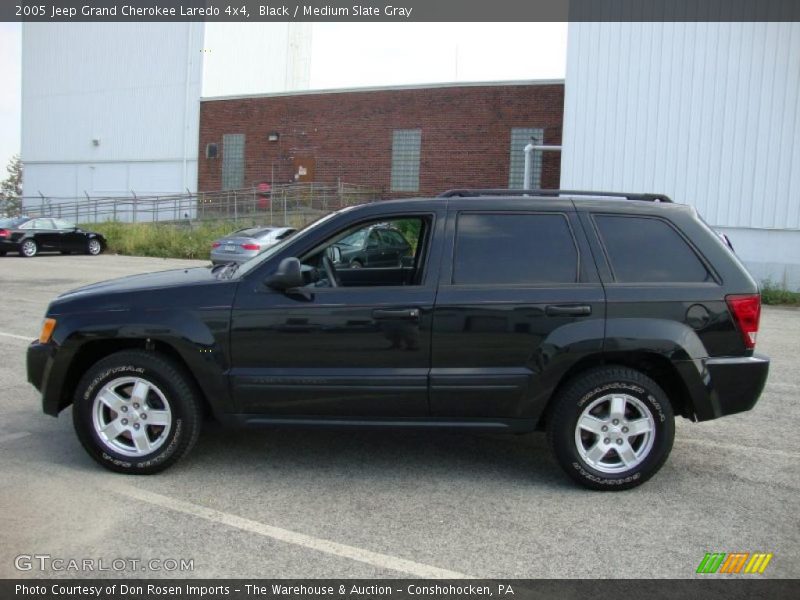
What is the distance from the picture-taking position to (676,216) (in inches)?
187

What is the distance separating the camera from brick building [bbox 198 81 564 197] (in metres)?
28.5

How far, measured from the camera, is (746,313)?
4562 mm

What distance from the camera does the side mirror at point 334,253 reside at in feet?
16.4

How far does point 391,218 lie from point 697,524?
2496 mm

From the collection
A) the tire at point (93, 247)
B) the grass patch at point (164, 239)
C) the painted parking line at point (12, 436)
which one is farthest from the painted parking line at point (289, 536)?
the tire at point (93, 247)

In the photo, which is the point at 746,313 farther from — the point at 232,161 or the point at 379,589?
the point at 232,161

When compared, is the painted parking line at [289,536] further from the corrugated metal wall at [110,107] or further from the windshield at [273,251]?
the corrugated metal wall at [110,107]

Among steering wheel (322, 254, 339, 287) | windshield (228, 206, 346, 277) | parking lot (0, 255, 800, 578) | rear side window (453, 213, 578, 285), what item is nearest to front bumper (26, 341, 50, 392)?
parking lot (0, 255, 800, 578)

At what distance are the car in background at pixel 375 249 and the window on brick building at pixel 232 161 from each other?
30116mm

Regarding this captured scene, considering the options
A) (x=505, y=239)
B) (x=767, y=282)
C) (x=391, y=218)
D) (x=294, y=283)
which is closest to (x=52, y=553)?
(x=294, y=283)

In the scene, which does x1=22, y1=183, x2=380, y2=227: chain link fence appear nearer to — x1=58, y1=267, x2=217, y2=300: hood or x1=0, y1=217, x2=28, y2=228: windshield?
x1=0, y1=217, x2=28, y2=228: windshield

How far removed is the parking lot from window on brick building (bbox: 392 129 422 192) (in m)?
25.4

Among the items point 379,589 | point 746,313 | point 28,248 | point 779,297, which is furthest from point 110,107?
point 379,589

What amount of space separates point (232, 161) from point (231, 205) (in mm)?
2323
